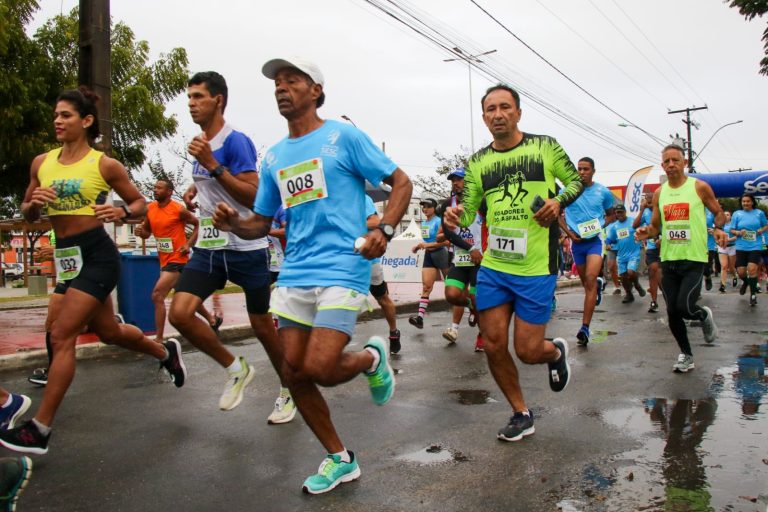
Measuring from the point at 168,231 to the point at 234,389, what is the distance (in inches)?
145

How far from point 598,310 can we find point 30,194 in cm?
992

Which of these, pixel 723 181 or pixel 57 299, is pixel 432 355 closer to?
pixel 57 299

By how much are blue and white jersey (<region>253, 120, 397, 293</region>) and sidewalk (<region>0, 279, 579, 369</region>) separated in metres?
0.25

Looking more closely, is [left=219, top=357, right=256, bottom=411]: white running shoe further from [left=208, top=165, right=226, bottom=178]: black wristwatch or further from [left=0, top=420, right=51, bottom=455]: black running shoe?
[left=208, top=165, right=226, bottom=178]: black wristwatch

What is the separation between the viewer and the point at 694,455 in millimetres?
3723

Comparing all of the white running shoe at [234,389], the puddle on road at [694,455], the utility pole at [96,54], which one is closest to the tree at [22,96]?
the utility pole at [96,54]

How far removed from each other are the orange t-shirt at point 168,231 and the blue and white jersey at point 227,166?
2.89 m

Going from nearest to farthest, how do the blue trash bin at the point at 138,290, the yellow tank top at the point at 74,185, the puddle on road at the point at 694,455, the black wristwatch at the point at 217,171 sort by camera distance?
the puddle on road at the point at 694,455 → the black wristwatch at the point at 217,171 → the yellow tank top at the point at 74,185 → the blue trash bin at the point at 138,290

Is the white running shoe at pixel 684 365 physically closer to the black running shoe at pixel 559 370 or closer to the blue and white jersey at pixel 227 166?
the black running shoe at pixel 559 370

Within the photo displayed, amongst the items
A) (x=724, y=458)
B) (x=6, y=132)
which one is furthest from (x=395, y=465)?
(x=6, y=132)

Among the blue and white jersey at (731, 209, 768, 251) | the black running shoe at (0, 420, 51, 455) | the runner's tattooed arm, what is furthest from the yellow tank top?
the blue and white jersey at (731, 209, 768, 251)

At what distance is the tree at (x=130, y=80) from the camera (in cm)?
1694

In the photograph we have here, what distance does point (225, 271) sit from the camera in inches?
186

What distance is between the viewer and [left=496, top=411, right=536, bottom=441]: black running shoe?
4.02 meters
